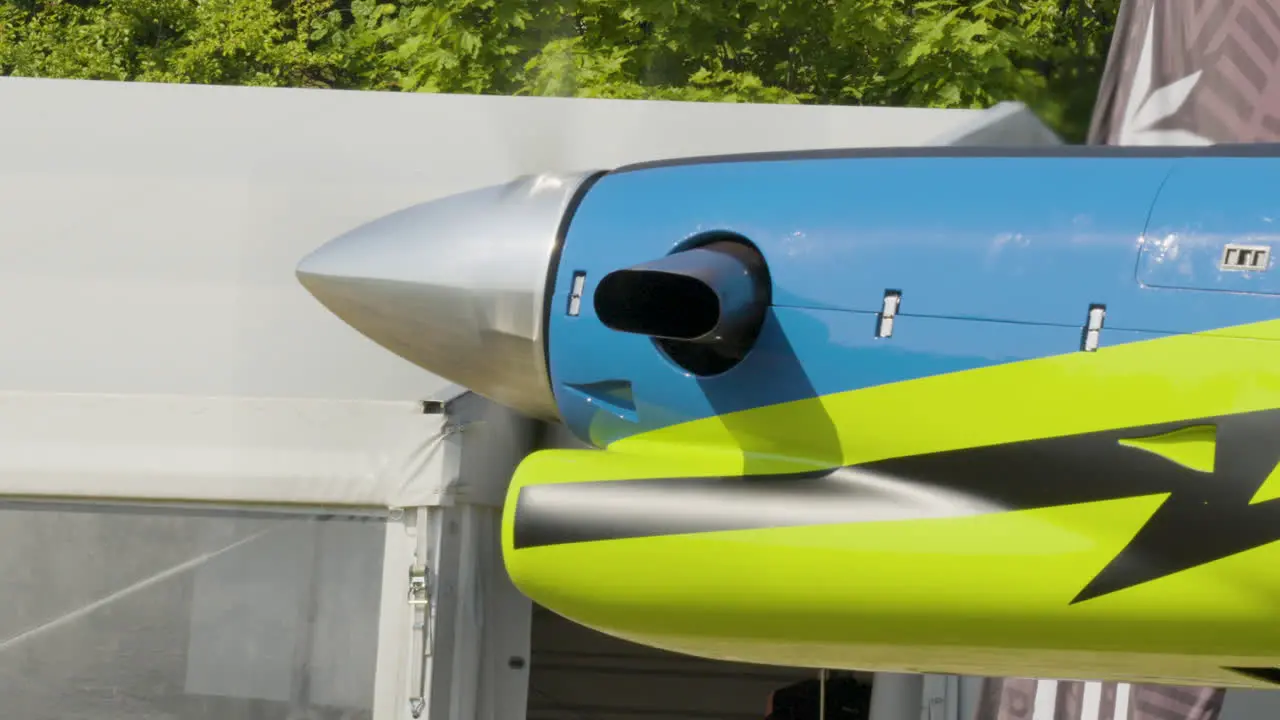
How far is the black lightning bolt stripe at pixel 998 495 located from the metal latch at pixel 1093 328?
0.13 meters

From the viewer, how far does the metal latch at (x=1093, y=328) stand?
1966 millimetres

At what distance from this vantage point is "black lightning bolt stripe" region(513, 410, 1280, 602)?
1.87 meters

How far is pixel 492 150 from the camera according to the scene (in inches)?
157

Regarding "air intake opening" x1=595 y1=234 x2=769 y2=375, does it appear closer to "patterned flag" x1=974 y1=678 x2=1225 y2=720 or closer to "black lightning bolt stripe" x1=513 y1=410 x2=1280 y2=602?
"black lightning bolt stripe" x1=513 y1=410 x2=1280 y2=602

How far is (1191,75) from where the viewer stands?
2951 mm

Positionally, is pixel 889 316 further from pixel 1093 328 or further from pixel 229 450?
pixel 229 450

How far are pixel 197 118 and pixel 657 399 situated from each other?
2324mm

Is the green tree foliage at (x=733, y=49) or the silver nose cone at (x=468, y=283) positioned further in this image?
the green tree foliage at (x=733, y=49)

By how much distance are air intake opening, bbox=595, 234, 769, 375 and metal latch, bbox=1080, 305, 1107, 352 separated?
1.60 feet

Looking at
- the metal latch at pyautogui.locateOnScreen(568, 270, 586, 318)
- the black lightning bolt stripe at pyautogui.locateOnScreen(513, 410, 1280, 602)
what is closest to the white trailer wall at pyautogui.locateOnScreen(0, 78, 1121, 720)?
the metal latch at pyautogui.locateOnScreen(568, 270, 586, 318)

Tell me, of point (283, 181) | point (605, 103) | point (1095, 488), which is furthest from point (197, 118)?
point (1095, 488)

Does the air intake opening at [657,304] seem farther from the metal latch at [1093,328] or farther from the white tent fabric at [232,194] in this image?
the white tent fabric at [232,194]

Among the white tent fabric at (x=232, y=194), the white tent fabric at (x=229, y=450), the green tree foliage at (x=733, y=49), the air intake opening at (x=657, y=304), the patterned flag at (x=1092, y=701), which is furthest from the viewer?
the green tree foliage at (x=733, y=49)

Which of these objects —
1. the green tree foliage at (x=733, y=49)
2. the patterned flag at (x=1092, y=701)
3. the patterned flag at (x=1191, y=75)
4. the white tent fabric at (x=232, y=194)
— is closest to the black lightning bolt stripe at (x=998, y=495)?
the patterned flag at (x=1191, y=75)
